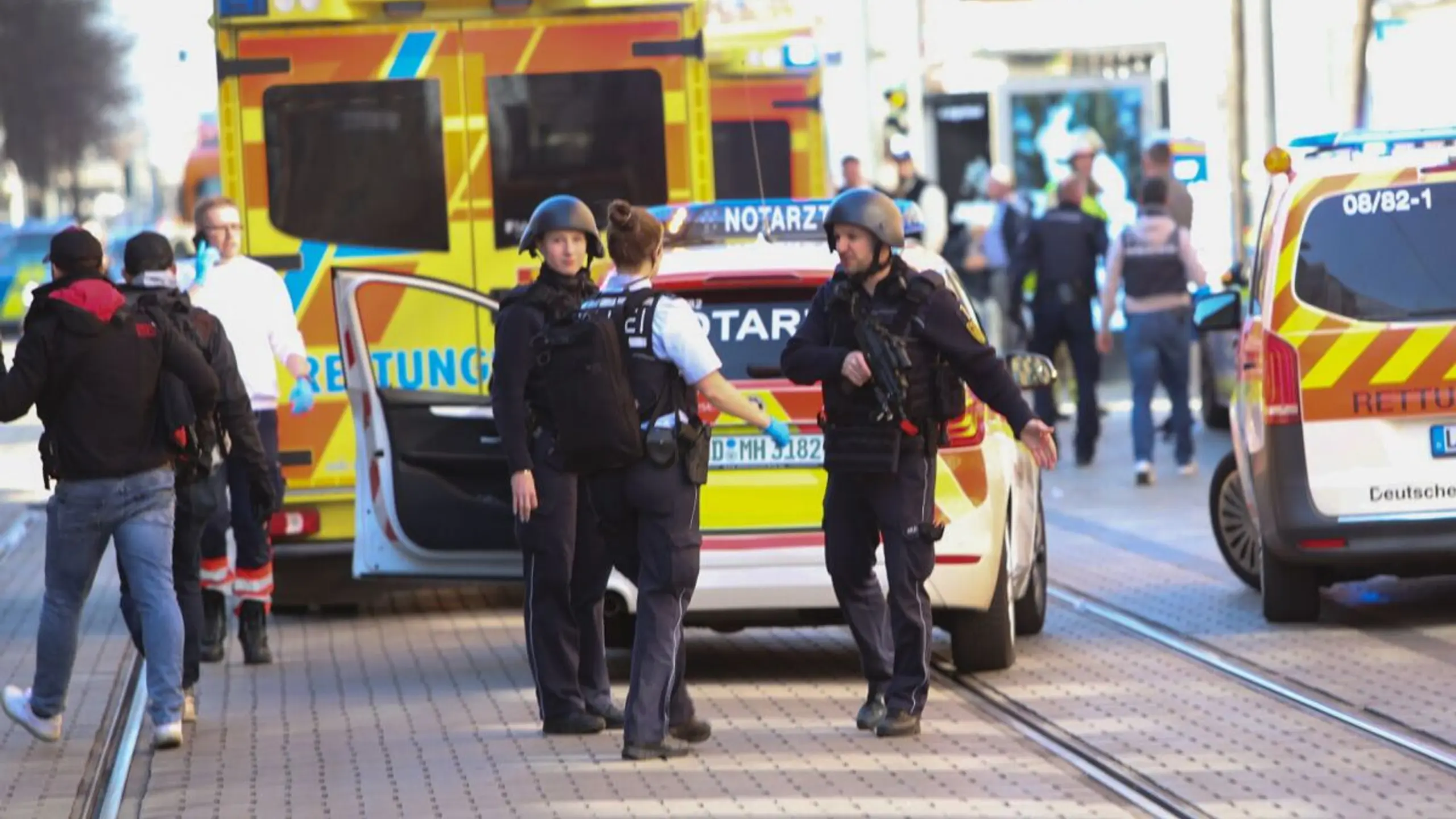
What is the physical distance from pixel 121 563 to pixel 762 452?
6.90 feet

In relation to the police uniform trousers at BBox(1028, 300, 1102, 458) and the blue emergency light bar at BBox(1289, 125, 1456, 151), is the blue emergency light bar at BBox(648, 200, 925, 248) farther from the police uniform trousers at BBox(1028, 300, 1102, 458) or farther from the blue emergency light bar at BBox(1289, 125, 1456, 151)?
the police uniform trousers at BBox(1028, 300, 1102, 458)

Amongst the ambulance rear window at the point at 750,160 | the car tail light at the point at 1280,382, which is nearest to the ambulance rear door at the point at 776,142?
the ambulance rear window at the point at 750,160

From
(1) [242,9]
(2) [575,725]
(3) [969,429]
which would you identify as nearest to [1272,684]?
(3) [969,429]

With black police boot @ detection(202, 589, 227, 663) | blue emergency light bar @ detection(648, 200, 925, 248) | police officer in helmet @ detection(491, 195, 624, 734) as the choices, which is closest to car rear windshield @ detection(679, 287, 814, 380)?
police officer in helmet @ detection(491, 195, 624, 734)

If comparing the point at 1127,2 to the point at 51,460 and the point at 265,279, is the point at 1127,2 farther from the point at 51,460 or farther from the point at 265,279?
the point at 51,460

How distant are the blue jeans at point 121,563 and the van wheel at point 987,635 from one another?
2.65m

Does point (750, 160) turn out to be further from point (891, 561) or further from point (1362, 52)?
point (891, 561)

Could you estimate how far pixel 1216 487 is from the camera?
1265cm

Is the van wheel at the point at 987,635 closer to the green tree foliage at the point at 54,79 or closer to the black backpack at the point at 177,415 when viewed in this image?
the black backpack at the point at 177,415

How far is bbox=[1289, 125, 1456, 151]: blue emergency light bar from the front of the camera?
11.3 meters

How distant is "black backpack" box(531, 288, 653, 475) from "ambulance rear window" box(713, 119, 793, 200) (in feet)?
44.7

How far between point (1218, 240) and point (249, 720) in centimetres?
2212

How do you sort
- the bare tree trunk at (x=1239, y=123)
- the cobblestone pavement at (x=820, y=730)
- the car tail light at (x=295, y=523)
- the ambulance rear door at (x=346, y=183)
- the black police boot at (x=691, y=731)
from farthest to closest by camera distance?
the bare tree trunk at (x=1239, y=123) → the ambulance rear door at (x=346, y=183) → the car tail light at (x=295, y=523) → the black police boot at (x=691, y=731) → the cobblestone pavement at (x=820, y=730)

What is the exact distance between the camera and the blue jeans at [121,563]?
9281 millimetres
